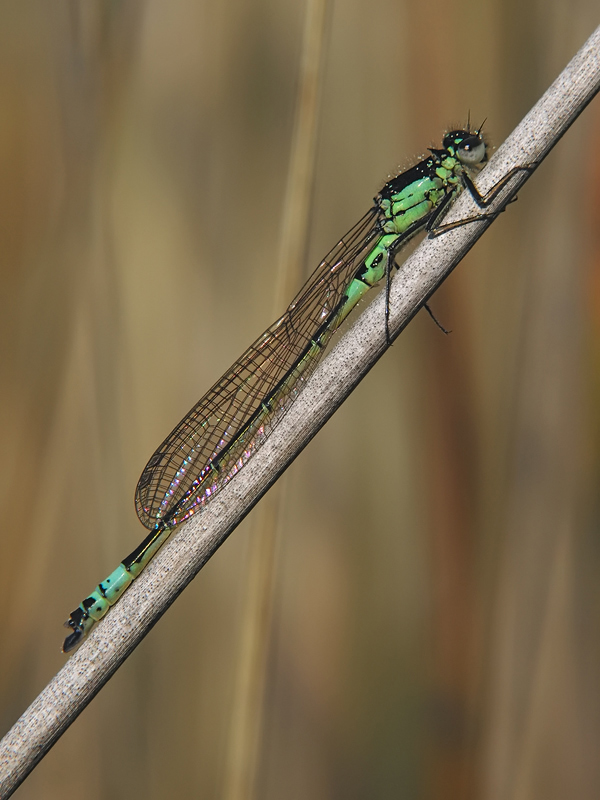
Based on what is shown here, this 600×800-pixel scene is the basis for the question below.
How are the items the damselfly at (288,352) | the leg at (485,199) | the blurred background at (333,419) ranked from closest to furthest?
the leg at (485,199) < the damselfly at (288,352) < the blurred background at (333,419)

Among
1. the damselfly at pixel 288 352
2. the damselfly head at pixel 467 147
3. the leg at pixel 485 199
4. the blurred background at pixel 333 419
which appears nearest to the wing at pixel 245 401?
the damselfly at pixel 288 352

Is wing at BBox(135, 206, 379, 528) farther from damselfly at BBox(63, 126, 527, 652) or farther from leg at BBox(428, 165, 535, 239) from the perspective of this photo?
leg at BBox(428, 165, 535, 239)

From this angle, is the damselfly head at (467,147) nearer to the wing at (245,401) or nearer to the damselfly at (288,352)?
the damselfly at (288,352)

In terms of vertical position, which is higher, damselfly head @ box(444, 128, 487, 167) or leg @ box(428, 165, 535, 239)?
damselfly head @ box(444, 128, 487, 167)

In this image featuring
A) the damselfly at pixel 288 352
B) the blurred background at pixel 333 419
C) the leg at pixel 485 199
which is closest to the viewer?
the leg at pixel 485 199

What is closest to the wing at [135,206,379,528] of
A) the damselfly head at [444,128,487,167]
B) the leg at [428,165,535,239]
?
the damselfly head at [444,128,487,167]

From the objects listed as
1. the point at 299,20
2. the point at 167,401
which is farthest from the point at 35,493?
the point at 299,20
